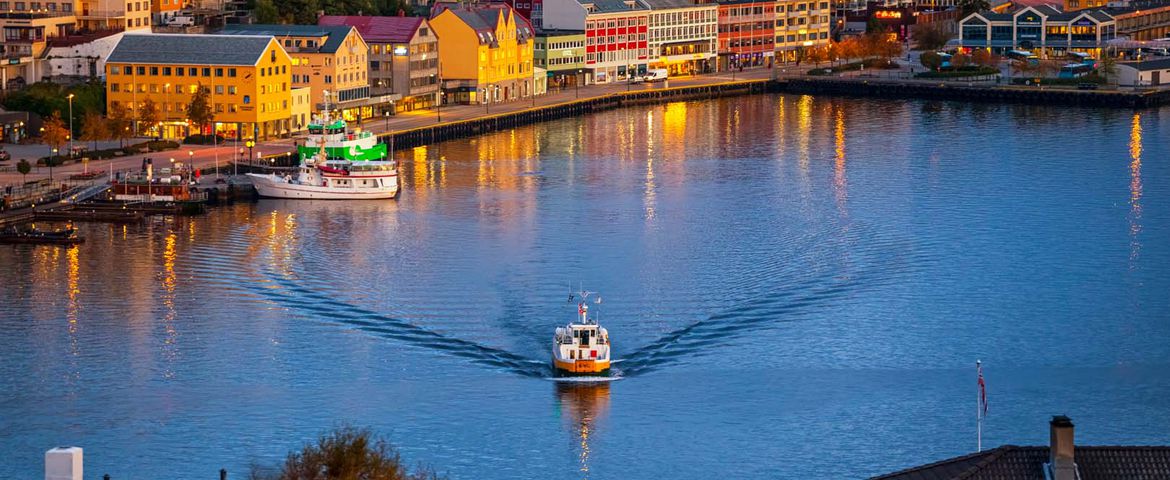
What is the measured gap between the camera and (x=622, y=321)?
4044 cm

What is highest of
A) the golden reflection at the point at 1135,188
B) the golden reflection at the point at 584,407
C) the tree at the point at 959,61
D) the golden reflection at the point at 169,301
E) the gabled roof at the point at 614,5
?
the gabled roof at the point at 614,5

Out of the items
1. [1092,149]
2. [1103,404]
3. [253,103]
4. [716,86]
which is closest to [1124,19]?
[716,86]

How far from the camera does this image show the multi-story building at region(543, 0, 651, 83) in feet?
285

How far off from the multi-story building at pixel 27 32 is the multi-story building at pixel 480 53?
1254cm

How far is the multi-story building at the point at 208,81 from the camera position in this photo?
65.8 m

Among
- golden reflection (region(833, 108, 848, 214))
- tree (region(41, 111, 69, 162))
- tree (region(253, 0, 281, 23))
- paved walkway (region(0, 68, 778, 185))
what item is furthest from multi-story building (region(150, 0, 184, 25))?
golden reflection (region(833, 108, 848, 214))

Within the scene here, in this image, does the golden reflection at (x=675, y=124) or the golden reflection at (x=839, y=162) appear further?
the golden reflection at (x=675, y=124)

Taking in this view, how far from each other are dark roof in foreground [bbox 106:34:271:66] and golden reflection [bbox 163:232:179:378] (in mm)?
15716

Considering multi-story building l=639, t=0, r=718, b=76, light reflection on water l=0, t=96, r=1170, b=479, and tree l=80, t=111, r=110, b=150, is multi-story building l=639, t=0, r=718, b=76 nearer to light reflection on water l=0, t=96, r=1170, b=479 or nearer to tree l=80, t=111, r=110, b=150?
light reflection on water l=0, t=96, r=1170, b=479

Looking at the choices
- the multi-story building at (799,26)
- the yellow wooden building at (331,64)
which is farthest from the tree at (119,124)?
the multi-story building at (799,26)

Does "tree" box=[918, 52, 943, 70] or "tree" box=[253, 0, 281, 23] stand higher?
"tree" box=[253, 0, 281, 23]

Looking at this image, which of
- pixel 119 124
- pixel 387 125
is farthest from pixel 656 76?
pixel 119 124

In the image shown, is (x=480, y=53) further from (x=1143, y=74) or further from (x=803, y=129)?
(x=1143, y=74)

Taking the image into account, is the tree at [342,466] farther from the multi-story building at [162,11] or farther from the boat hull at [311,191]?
the multi-story building at [162,11]
